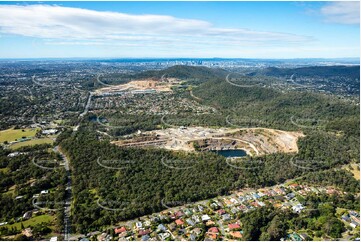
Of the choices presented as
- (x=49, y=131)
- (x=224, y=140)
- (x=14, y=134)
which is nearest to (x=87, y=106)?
(x=49, y=131)

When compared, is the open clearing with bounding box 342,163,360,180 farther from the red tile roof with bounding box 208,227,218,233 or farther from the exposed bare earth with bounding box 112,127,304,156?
the red tile roof with bounding box 208,227,218,233

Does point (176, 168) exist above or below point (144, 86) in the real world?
below

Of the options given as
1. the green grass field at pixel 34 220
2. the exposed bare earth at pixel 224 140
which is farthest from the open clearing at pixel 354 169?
the green grass field at pixel 34 220

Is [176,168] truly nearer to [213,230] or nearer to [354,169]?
[213,230]

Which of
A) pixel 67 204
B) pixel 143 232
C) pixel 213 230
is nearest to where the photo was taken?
pixel 143 232

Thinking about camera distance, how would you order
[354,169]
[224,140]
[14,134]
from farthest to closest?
1. [14,134]
2. [224,140]
3. [354,169]

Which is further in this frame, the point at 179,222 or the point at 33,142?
the point at 33,142

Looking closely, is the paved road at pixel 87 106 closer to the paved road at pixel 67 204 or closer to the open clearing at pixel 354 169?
the paved road at pixel 67 204

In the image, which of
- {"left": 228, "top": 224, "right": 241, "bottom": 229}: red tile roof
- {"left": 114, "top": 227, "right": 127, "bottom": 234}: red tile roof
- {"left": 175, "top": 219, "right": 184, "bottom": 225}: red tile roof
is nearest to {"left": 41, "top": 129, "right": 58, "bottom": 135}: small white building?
{"left": 114, "top": 227, "right": 127, "bottom": 234}: red tile roof

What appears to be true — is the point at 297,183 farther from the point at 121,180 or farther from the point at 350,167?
the point at 121,180
